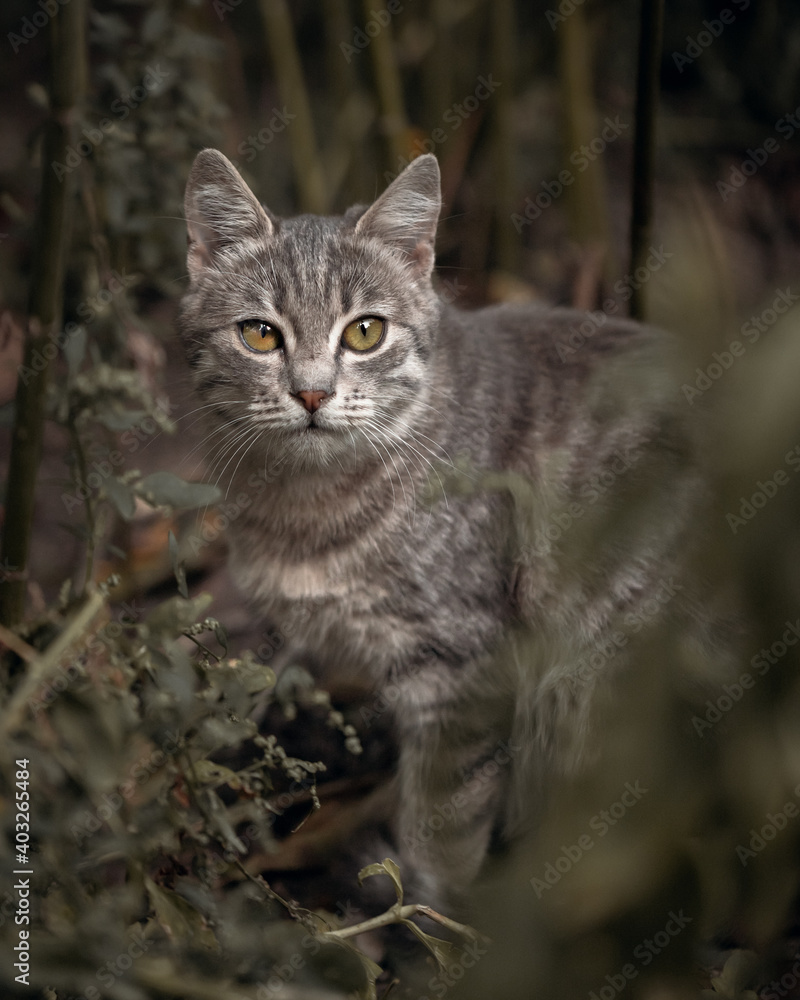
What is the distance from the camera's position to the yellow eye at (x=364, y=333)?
2.28 m

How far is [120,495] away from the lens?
4.81ft

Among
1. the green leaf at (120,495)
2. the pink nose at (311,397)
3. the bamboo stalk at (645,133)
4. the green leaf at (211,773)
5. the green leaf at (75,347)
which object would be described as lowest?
the green leaf at (211,773)

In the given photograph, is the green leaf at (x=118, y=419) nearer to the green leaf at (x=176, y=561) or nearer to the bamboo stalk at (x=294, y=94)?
the green leaf at (x=176, y=561)

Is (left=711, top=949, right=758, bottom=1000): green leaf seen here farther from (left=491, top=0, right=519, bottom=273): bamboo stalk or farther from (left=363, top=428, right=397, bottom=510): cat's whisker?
(left=491, top=0, right=519, bottom=273): bamboo stalk

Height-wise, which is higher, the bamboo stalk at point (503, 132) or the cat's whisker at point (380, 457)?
the bamboo stalk at point (503, 132)

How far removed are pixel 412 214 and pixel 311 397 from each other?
60cm

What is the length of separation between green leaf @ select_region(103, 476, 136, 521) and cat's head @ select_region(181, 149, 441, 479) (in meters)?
0.66

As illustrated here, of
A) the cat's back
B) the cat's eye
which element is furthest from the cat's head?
the cat's back

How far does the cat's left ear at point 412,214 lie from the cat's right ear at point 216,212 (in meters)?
0.28

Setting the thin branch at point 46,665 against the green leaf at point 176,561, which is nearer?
the thin branch at point 46,665

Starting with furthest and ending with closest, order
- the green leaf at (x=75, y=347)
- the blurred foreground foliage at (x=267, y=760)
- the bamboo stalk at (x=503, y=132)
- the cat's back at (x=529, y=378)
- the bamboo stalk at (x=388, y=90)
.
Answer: the bamboo stalk at (x=503, y=132) → the bamboo stalk at (x=388, y=90) → the cat's back at (x=529, y=378) → the green leaf at (x=75, y=347) → the blurred foreground foliage at (x=267, y=760)

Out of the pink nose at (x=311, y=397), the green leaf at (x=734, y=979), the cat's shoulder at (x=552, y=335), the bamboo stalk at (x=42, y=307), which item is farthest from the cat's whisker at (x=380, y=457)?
the green leaf at (x=734, y=979)

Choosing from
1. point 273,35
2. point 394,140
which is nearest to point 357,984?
point 394,140

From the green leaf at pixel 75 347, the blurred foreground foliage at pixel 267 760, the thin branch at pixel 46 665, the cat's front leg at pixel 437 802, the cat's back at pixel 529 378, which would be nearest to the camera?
the blurred foreground foliage at pixel 267 760
